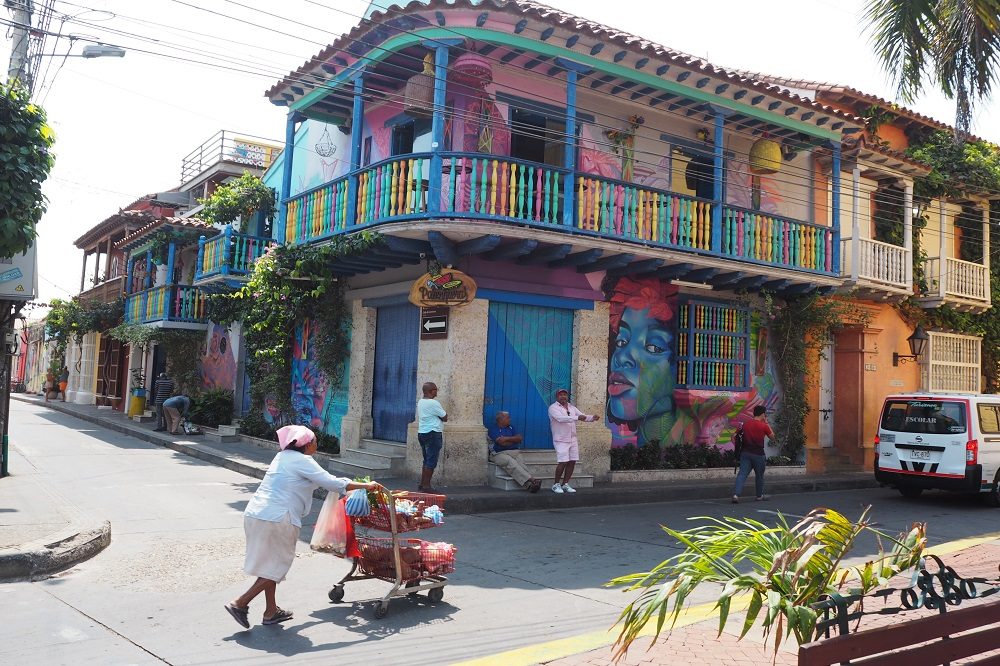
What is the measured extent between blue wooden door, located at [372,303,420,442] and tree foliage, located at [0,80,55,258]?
5.89 metres

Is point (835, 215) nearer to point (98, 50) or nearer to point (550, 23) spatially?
point (550, 23)

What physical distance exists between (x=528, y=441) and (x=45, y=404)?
26241 mm

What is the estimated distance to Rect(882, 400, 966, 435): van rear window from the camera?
12.8 meters

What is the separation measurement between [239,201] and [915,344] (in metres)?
15.1

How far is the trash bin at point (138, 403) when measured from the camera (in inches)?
898

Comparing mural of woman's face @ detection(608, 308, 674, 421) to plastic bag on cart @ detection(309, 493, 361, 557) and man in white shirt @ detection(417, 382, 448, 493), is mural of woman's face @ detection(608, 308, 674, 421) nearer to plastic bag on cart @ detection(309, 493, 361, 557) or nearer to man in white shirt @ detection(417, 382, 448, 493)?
man in white shirt @ detection(417, 382, 448, 493)

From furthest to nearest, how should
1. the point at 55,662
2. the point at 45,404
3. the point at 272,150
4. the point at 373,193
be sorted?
the point at 45,404, the point at 272,150, the point at 373,193, the point at 55,662

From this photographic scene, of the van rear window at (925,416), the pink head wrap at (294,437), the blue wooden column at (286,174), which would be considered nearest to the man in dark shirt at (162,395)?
the blue wooden column at (286,174)

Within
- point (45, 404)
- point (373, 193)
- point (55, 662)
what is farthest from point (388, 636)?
point (45, 404)

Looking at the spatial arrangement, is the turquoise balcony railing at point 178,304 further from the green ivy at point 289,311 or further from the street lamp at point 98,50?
the street lamp at point 98,50

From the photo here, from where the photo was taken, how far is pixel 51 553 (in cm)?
689

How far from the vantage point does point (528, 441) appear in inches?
496

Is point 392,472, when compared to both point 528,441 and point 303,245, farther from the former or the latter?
point 303,245

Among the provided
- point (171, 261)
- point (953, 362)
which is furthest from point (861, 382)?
point (171, 261)
